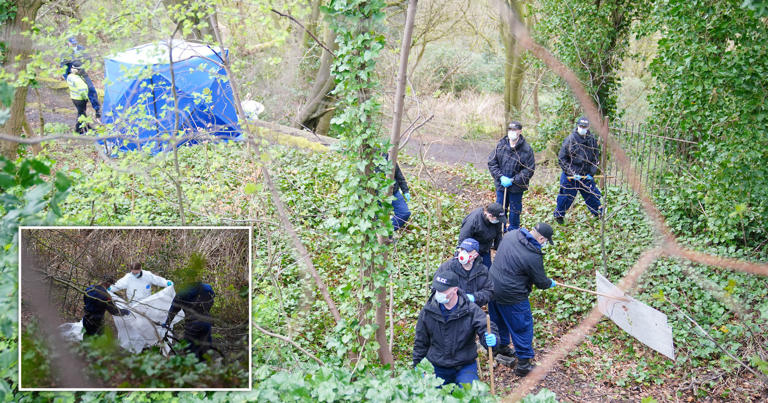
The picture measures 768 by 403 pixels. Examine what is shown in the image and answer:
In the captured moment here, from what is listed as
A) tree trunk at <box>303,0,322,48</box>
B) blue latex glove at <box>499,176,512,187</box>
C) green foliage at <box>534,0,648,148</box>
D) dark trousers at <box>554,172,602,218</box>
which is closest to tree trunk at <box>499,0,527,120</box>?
green foliage at <box>534,0,648,148</box>

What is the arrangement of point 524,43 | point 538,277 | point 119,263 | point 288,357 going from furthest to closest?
point 538,277
point 288,357
point 119,263
point 524,43

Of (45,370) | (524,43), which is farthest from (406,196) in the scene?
(524,43)

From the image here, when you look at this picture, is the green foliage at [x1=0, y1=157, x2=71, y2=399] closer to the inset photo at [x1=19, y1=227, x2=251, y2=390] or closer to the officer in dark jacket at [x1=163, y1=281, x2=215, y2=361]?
the inset photo at [x1=19, y1=227, x2=251, y2=390]

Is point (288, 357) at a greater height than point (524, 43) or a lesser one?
lesser

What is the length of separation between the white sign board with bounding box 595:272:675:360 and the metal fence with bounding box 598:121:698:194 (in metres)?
2.49

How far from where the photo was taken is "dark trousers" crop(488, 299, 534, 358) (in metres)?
5.71

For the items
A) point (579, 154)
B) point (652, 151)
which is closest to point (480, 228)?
point (579, 154)

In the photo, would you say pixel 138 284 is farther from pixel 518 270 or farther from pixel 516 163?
pixel 516 163

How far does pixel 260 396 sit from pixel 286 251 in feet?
11.9

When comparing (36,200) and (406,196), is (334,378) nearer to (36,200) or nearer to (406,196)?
(36,200)

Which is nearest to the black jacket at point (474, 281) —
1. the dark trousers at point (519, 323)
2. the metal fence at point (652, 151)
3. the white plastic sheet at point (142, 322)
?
the dark trousers at point (519, 323)

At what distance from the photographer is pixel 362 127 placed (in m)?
4.30

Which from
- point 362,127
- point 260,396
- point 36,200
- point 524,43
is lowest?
point 260,396

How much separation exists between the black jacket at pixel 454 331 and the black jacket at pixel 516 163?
3486 mm
